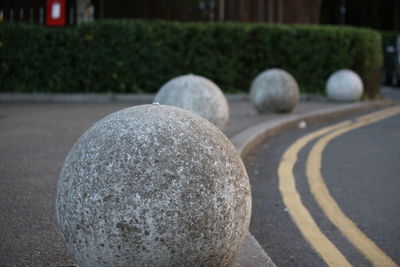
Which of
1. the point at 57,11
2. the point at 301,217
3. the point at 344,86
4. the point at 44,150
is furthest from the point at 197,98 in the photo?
the point at 57,11

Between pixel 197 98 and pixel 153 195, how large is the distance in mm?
5948

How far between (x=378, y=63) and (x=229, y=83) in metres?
4.95

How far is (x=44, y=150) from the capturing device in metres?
8.45

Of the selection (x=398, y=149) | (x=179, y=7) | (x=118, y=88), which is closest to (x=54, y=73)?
(x=118, y=88)

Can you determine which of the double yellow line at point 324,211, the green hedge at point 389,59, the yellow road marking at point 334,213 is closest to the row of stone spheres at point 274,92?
the yellow road marking at point 334,213

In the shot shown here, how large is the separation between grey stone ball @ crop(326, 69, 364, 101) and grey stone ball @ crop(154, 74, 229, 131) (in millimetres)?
8035

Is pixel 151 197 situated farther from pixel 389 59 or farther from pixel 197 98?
pixel 389 59

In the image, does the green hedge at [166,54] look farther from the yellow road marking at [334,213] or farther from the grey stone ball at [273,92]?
the yellow road marking at [334,213]

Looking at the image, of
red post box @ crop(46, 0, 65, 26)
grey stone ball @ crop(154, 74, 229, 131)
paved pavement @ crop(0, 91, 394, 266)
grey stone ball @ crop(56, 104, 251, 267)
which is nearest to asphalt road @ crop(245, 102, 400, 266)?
paved pavement @ crop(0, 91, 394, 266)

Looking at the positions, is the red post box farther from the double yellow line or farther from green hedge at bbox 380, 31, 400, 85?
green hedge at bbox 380, 31, 400, 85

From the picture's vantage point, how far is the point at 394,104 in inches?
706

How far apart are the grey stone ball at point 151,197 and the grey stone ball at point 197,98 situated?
5.46m

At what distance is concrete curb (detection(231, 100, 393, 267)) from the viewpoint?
14.0 feet

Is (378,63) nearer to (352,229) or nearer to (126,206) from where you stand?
(352,229)
